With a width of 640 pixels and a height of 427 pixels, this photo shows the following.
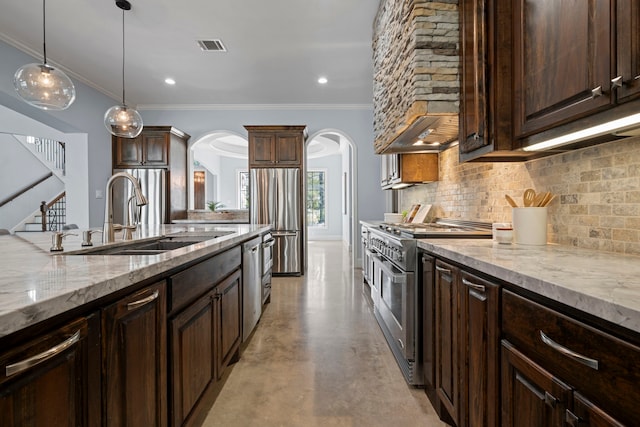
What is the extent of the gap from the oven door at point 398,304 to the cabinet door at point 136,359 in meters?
1.40

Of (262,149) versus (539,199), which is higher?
(262,149)

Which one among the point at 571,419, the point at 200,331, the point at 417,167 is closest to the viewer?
the point at 571,419

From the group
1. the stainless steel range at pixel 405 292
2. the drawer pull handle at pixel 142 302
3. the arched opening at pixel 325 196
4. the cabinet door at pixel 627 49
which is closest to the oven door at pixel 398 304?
the stainless steel range at pixel 405 292

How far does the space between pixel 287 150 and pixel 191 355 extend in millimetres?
4146

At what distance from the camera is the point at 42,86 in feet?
7.10

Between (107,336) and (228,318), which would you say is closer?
(107,336)

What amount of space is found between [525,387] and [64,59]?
5620 millimetres

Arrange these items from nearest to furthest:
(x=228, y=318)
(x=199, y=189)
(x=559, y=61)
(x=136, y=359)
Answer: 1. (x=136, y=359)
2. (x=559, y=61)
3. (x=228, y=318)
4. (x=199, y=189)

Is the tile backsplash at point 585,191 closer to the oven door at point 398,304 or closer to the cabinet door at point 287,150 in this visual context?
the oven door at point 398,304

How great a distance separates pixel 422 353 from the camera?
1962 millimetres

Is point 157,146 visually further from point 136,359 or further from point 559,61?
point 559,61

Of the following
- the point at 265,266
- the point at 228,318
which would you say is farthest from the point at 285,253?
the point at 228,318

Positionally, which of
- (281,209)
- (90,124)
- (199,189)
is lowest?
(281,209)

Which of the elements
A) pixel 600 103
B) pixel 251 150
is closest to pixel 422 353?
pixel 600 103
